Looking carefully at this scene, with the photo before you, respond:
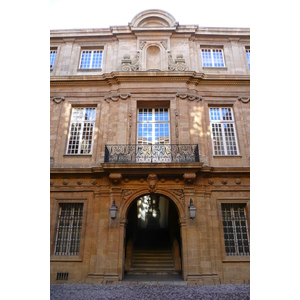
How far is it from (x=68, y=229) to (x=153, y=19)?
42.2 feet

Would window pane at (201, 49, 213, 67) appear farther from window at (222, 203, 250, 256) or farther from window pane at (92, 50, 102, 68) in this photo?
window at (222, 203, 250, 256)

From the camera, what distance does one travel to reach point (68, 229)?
10.4 m

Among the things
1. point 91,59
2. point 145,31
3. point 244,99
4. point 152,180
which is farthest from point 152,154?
point 145,31

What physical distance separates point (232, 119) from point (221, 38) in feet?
18.0

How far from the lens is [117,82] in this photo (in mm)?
12578

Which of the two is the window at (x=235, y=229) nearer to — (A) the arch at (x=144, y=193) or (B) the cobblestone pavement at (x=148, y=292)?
(B) the cobblestone pavement at (x=148, y=292)

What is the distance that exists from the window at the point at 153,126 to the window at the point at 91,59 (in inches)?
160

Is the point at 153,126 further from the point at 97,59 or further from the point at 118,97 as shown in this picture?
the point at 97,59

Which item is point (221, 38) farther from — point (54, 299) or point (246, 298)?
point (54, 299)

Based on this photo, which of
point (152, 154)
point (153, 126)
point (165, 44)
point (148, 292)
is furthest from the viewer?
point (165, 44)

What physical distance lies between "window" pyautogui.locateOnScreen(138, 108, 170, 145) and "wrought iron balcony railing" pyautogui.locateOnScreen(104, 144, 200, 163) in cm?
82

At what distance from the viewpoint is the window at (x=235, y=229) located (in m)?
9.98

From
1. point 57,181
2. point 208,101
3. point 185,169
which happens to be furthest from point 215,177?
point 57,181

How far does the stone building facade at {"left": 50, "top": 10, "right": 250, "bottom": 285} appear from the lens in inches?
383
